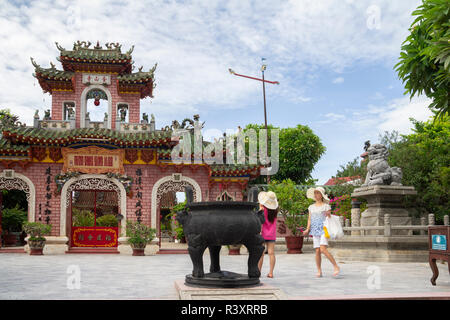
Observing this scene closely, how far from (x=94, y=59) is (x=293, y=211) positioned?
398 inches

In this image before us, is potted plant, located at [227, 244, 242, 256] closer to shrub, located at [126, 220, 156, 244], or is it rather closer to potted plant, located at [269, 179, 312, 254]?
potted plant, located at [269, 179, 312, 254]

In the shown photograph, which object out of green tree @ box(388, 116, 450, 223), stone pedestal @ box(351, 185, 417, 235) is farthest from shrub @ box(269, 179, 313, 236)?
stone pedestal @ box(351, 185, 417, 235)

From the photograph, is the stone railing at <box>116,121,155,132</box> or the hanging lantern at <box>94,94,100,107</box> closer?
the stone railing at <box>116,121,155,132</box>

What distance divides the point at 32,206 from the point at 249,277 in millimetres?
13681

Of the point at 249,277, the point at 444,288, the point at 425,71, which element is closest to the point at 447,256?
the point at 444,288

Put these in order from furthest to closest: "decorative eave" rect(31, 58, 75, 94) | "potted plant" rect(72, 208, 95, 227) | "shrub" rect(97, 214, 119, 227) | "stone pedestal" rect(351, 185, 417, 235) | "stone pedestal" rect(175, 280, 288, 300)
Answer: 1. "shrub" rect(97, 214, 119, 227)
2. "potted plant" rect(72, 208, 95, 227)
3. "decorative eave" rect(31, 58, 75, 94)
4. "stone pedestal" rect(351, 185, 417, 235)
5. "stone pedestal" rect(175, 280, 288, 300)

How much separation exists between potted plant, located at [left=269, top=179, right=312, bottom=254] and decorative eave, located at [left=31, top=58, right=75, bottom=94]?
969cm

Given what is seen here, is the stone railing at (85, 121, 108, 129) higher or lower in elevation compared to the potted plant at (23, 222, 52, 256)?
higher

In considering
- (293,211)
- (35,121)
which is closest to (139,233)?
(293,211)

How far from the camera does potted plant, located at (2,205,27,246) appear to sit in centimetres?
2144

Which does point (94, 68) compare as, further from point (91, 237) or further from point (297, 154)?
point (297, 154)

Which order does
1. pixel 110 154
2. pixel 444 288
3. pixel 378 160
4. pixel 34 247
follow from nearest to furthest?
pixel 444 288
pixel 378 160
pixel 34 247
pixel 110 154
